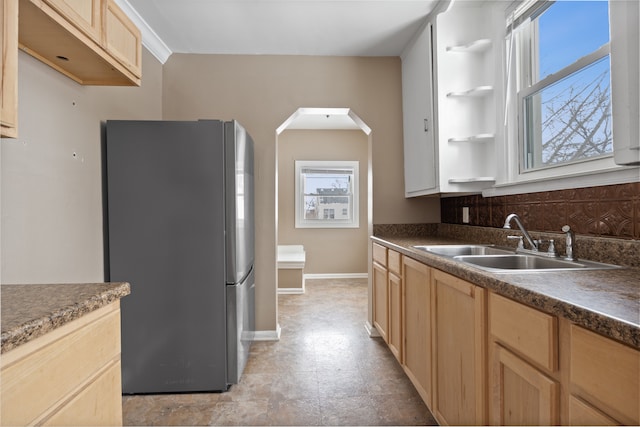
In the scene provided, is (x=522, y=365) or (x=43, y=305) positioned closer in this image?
(x=43, y=305)

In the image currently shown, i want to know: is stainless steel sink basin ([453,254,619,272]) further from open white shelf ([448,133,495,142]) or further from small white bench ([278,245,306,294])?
small white bench ([278,245,306,294])

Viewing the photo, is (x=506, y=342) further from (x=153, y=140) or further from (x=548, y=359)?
(x=153, y=140)

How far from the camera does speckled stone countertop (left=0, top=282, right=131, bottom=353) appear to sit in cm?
71

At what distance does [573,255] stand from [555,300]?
2.82ft

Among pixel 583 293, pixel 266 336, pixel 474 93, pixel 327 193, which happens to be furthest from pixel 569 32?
pixel 327 193

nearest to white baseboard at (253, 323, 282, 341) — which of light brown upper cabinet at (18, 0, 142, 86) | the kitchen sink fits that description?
the kitchen sink

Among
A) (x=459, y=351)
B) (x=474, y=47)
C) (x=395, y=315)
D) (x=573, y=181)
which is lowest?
(x=395, y=315)

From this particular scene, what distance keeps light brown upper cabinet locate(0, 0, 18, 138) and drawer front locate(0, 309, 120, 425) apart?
61 cm

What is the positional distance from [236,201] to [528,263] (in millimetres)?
1692

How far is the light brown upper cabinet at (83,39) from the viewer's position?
1.26 meters

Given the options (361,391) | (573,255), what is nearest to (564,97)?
(573,255)

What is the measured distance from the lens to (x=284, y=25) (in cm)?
257

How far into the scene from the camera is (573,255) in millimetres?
1508

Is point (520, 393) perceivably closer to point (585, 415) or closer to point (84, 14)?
point (585, 415)
